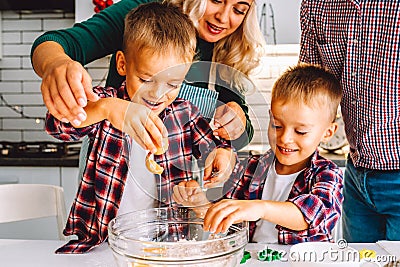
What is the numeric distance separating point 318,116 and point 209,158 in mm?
302

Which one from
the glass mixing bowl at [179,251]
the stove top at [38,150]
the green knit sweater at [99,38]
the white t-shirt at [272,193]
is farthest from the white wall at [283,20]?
the glass mixing bowl at [179,251]

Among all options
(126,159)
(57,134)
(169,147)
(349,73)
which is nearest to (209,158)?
(169,147)

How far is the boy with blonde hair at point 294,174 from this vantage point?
1.27 meters

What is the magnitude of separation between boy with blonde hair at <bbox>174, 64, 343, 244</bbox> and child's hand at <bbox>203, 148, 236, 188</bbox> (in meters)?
0.03

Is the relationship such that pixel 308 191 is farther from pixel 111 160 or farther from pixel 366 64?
pixel 111 160

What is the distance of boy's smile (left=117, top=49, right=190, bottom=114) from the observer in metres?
1.13

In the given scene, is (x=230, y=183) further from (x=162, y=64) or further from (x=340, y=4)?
(x=340, y=4)

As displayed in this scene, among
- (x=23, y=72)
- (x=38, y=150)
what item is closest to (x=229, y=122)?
(x=38, y=150)

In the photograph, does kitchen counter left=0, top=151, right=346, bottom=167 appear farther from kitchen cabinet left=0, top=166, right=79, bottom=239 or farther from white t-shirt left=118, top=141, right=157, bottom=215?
white t-shirt left=118, top=141, right=157, bottom=215

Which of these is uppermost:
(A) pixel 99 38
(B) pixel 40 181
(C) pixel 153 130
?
(A) pixel 99 38

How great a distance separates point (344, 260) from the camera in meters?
1.00

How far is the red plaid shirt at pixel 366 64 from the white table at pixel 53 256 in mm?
310

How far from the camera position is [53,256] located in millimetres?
1221

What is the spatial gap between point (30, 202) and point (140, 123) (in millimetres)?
675
